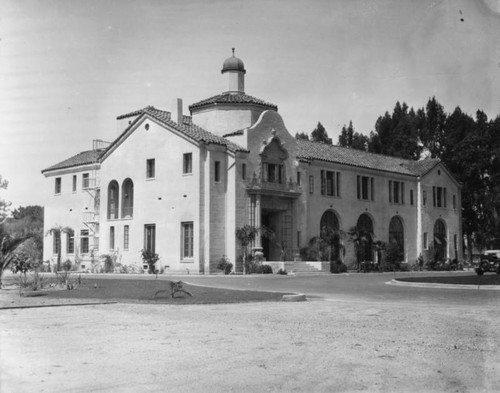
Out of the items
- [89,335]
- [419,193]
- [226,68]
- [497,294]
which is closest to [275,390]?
[89,335]

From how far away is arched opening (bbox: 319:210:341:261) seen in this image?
48.5 meters

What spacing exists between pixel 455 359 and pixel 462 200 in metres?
61.9

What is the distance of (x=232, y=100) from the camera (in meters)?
45.8

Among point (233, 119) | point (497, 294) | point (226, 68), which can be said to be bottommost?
point (497, 294)

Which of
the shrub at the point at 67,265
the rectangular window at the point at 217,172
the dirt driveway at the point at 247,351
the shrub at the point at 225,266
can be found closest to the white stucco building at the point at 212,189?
the rectangular window at the point at 217,172

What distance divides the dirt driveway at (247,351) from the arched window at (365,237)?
35.3 meters

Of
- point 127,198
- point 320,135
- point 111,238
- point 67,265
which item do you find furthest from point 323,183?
point 320,135

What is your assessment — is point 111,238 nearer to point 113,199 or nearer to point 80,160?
point 113,199

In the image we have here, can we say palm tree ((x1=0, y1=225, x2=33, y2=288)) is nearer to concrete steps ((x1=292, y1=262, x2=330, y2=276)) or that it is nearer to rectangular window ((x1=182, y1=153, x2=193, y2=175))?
rectangular window ((x1=182, y1=153, x2=193, y2=175))

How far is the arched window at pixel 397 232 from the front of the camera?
5762cm

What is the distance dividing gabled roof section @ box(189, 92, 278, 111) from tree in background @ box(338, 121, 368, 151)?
27714mm

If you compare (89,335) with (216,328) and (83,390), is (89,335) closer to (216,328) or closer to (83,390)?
(216,328)

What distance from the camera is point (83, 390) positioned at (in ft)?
24.0

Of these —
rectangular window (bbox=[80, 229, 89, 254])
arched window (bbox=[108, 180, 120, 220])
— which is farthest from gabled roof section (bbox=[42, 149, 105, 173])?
rectangular window (bbox=[80, 229, 89, 254])
